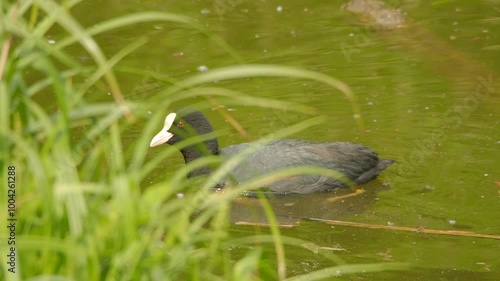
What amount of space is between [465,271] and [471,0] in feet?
22.5

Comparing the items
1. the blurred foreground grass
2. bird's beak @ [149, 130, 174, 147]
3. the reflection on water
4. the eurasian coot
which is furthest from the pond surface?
the blurred foreground grass

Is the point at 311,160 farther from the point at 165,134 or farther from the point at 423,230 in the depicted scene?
the point at 423,230

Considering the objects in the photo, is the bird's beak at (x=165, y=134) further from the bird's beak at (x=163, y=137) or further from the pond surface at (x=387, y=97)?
the pond surface at (x=387, y=97)

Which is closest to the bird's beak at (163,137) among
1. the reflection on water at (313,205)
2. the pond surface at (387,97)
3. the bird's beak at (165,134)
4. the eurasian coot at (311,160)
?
the bird's beak at (165,134)

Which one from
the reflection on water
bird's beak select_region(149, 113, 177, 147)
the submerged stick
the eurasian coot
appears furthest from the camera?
bird's beak select_region(149, 113, 177, 147)

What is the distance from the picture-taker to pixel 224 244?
4039 millimetres

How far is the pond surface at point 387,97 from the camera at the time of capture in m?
6.74

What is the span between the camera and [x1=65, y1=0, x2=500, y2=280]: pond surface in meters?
6.74

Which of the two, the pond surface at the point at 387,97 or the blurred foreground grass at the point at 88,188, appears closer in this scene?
the blurred foreground grass at the point at 88,188

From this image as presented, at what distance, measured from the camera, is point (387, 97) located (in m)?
9.39

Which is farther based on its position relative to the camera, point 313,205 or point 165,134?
point 165,134

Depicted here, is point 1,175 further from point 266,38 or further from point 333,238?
point 266,38

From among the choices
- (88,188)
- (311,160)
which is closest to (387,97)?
(311,160)

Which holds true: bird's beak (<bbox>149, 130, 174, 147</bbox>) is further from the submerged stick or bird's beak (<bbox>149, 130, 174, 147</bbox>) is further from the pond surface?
the submerged stick
